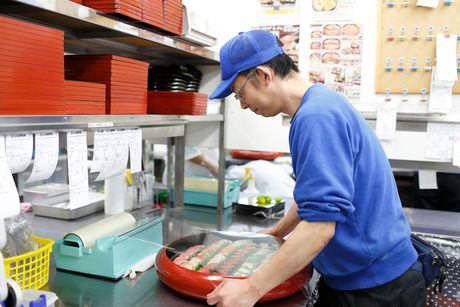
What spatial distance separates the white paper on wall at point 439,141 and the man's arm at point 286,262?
1.36 meters

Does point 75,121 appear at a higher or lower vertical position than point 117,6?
lower

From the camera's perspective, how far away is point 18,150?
47.8 inches

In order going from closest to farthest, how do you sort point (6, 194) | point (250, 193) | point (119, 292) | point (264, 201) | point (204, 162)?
point (6, 194), point (119, 292), point (264, 201), point (250, 193), point (204, 162)

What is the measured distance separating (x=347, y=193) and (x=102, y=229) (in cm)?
101

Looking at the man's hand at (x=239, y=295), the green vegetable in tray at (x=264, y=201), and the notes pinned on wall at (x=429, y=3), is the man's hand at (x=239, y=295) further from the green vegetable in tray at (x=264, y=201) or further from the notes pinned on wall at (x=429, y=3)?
the notes pinned on wall at (x=429, y=3)

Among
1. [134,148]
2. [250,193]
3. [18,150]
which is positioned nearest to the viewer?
[18,150]

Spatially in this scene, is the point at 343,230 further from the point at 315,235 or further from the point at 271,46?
the point at 271,46

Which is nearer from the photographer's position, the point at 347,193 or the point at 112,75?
the point at 347,193

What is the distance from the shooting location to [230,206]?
9.71ft

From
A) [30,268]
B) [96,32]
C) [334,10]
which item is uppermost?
[334,10]

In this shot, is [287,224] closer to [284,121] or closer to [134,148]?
[134,148]

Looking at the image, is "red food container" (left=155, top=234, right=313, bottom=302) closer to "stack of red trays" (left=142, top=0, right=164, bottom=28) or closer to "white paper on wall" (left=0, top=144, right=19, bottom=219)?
"white paper on wall" (left=0, top=144, right=19, bottom=219)

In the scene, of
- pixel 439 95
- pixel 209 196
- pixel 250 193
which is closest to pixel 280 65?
pixel 439 95

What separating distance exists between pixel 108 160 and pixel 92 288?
0.46 meters
